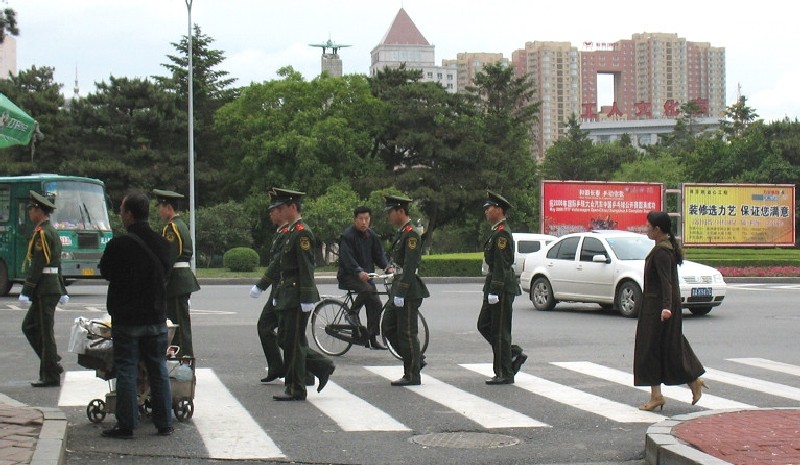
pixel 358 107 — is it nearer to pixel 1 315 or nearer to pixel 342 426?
pixel 1 315

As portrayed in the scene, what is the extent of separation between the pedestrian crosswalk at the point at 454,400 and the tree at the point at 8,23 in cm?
312

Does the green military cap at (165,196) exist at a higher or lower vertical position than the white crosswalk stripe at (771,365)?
higher

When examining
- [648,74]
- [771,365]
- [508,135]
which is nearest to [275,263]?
[771,365]

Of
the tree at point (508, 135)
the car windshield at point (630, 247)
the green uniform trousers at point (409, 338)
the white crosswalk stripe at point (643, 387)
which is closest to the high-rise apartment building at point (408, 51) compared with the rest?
the tree at point (508, 135)

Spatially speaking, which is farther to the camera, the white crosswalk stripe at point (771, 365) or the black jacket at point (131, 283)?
the white crosswalk stripe at point (771, 365)

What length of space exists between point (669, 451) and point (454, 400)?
10.5 ft

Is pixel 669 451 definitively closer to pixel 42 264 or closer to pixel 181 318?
pixel 181 318

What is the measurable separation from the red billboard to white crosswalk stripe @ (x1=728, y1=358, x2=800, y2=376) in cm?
2910

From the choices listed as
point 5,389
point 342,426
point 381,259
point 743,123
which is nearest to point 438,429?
point 342,426

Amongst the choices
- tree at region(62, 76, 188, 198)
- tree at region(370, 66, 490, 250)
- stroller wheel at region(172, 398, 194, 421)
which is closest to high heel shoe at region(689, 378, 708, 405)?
stroller wheel at region(172, 398, 194, 421)

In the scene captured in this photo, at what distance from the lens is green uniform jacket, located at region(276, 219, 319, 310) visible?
9578 millimetres

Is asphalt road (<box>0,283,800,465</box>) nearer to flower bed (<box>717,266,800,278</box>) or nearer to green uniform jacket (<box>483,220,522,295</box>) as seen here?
green uniform jacket (<box>483,220,522,295</box>)

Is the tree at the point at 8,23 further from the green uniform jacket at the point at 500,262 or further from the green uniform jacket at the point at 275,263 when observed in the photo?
the green uniform jacket at the point at 500,262

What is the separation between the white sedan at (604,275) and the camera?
63.4 feet
